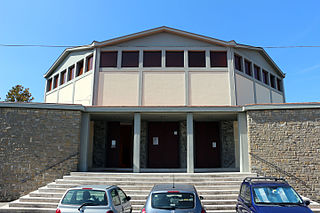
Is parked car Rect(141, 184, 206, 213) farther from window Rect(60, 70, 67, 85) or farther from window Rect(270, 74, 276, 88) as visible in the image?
window Rect(270, 74, 276, 88)

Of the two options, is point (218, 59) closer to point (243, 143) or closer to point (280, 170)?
point (243, 143)

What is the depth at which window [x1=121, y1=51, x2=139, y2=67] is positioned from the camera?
1585 centimetres

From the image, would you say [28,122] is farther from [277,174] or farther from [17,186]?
[277,174]

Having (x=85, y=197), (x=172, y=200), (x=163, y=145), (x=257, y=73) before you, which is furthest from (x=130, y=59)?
(x=172, y=200)

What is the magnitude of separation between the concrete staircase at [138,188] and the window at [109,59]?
23.5 feet

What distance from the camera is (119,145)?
637 inches

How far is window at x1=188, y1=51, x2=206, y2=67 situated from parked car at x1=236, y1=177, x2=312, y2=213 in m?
9.93

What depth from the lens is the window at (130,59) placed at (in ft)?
52.0

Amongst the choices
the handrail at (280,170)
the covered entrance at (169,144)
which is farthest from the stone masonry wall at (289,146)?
the covered entrance at (169,144)

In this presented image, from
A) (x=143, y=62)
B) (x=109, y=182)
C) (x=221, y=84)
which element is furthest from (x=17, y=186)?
(x=221, y=84)

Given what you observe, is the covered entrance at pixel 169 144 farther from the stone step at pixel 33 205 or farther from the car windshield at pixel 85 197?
the car windshield at pixel 85 197

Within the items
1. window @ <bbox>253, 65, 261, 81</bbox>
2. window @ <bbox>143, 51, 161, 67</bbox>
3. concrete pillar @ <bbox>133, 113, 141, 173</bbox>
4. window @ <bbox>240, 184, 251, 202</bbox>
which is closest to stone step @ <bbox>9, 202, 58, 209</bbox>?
concrete pillar @ <bbox>133, 113, 141, 173</bbox>

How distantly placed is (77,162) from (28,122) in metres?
3.18

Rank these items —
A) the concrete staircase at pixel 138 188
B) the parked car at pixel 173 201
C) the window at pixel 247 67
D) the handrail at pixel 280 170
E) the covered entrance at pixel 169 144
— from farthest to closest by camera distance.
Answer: the window at pixel 247 67 → the covered entrance at pixel 169 144 → the handrail at pixel 280 170 → the concrete staircase at pixel 138 188 → the parked car at pixel 173 201
